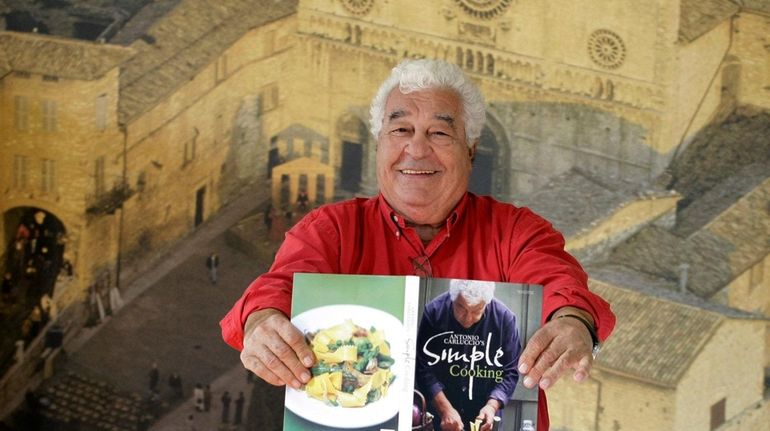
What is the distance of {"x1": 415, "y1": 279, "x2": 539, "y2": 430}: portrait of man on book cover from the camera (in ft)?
6.73

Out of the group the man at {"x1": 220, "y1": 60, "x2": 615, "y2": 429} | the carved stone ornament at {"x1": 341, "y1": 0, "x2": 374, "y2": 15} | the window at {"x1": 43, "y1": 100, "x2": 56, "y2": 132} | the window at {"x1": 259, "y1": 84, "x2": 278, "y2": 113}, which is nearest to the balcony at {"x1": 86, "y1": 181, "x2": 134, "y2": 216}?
the window at {"x1": 43, "y1": 100, "x2": 56, "y2": 132}

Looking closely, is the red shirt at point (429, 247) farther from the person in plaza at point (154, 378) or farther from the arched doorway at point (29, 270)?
the arched doorway at point (29, 270)

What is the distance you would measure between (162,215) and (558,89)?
10.0 ft

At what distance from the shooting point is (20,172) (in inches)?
310

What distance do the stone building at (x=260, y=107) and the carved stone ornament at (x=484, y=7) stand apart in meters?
0.01

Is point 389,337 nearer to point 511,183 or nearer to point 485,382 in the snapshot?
point 485,382

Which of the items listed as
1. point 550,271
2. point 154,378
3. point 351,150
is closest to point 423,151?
point 550,271

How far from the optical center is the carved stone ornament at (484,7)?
7719 millimetres

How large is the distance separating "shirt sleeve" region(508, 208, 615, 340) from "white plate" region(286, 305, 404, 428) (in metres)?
0.32

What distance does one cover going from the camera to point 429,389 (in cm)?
206

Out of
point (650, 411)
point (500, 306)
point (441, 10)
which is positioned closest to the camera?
point (500, 306)

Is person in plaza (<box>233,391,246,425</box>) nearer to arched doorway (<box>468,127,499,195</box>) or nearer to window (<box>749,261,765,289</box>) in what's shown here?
arched doorway (<box>468,127,499,195</box>)

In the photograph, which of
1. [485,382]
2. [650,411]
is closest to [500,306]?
[485,382]

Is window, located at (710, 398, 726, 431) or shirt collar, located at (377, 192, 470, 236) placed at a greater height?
shirt collar, located at (377, 192, 470, 236)
